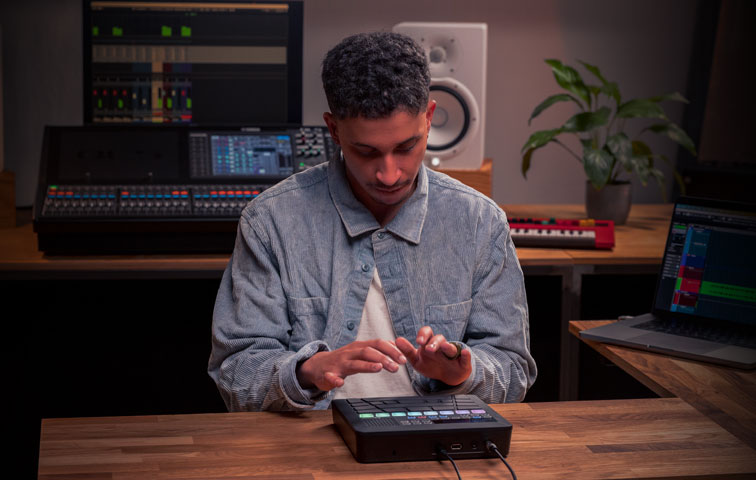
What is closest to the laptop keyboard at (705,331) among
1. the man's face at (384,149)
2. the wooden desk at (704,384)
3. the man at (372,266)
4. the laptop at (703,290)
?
the laptop at (703,290)

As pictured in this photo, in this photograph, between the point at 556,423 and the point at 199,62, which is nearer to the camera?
the point at 556,423

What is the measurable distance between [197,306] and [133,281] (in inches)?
8.0

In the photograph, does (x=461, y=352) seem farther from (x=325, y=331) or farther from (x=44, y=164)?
(x=44, y=164)

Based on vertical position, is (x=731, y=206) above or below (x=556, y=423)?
above

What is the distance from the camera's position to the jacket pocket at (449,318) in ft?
4.83

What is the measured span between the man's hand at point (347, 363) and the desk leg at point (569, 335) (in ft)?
3.94

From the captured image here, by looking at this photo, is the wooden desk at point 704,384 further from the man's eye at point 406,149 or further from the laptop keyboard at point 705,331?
the man's eye at point 406,149

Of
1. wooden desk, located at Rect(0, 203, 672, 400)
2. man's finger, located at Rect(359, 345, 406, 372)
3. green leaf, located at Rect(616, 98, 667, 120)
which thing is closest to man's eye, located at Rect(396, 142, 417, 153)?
man's finger, located at Rect(359, 345, 406, 372)

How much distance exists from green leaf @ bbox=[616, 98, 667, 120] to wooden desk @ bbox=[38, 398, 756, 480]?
1.49 metres

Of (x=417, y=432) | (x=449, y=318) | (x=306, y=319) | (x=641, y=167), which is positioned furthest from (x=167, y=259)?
(x=641, y=167)

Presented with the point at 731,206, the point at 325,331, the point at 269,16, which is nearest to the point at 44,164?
the point at 269,16

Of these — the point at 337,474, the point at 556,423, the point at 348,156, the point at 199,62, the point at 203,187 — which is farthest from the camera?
the point at 199,62

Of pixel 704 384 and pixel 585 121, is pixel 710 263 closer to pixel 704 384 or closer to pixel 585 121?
pixel 704 384

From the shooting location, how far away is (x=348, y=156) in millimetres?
1392
